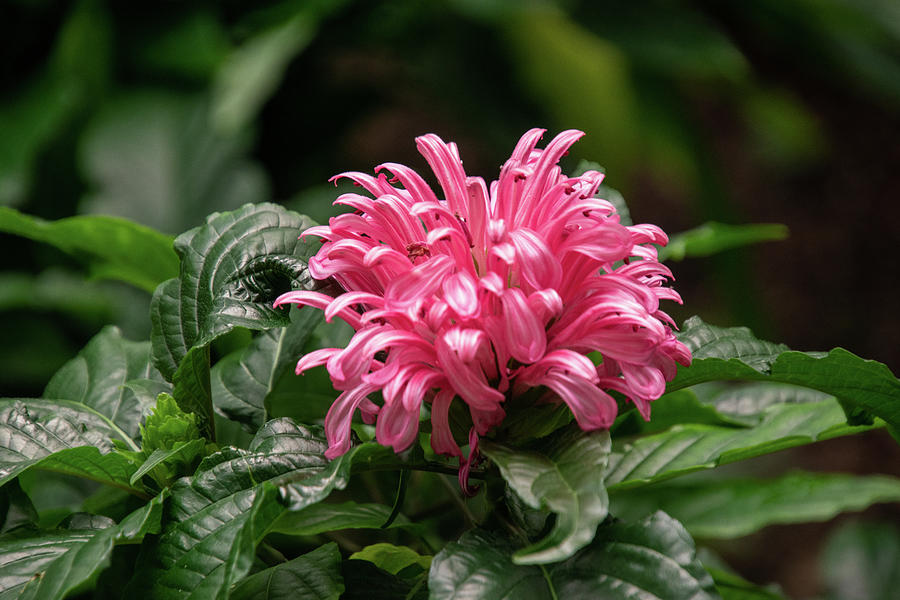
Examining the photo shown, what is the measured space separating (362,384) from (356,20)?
54.7 inches

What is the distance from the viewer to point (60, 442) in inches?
22.2

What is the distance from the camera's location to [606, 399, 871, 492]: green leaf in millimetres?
602

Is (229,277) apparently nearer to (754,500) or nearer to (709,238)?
(709,238)

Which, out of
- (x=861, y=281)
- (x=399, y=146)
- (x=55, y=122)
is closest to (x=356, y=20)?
(x=55, y=122)

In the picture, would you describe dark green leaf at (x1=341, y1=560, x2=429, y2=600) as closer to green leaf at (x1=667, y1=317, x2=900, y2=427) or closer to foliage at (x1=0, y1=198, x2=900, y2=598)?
foliage at (x1=0, y1=198, x2=900, y2=598)

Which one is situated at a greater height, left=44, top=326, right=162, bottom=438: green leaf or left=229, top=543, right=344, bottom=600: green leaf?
left=44, top=326, right=162, bottom=438: green leaf

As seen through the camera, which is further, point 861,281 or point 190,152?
point 861,281

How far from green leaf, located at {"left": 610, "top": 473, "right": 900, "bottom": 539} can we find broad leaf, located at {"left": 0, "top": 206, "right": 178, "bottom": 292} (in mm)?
575

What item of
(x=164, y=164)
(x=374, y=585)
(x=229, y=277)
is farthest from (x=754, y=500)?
(x=164, y=164)

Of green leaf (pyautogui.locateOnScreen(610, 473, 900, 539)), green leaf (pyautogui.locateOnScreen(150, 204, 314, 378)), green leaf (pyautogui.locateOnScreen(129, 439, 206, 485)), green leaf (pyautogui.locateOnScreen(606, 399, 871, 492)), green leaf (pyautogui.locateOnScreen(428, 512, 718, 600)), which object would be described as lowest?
green leaf (pyautogui.locateOnScreen(610, 473, 900, 539))

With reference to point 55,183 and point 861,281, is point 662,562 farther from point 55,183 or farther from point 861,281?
point 861,281

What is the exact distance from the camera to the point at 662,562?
1.52 ft

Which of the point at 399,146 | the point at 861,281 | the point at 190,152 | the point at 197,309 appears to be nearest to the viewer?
the point at 197,309

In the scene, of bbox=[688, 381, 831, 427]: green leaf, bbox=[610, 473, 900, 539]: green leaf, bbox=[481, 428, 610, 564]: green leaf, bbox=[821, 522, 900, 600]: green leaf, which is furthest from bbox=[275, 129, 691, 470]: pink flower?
bbox=[821, 522, 900, 600]: green leaf
